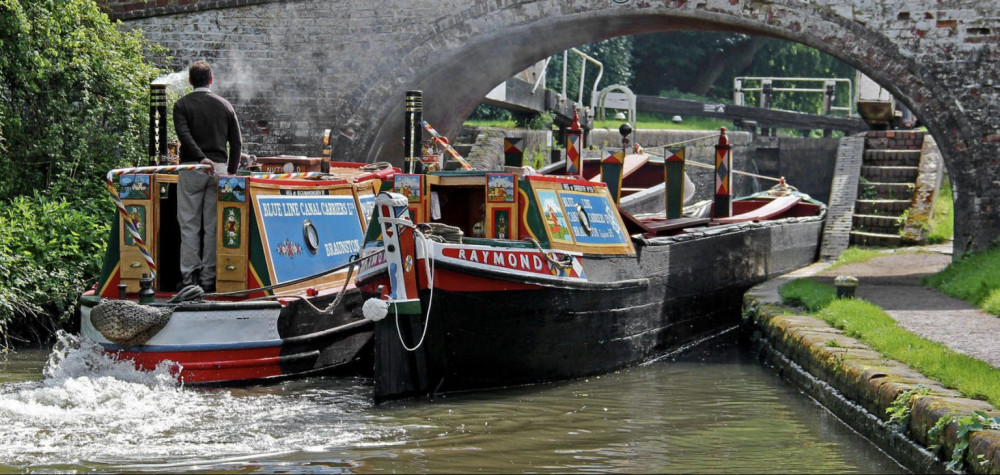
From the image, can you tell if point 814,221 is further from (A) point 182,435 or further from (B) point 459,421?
(A) point 182,435

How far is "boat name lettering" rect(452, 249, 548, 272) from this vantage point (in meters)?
8.89

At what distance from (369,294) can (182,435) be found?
215cm

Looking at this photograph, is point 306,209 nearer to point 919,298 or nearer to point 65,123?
point 65,123

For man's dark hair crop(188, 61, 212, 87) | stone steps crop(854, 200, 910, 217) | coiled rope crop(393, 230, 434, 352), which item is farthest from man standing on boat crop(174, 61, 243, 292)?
stone steps crop(854, 200, 910, 217)

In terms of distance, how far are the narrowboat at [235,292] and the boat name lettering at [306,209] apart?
1cm

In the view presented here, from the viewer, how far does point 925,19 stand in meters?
13.7

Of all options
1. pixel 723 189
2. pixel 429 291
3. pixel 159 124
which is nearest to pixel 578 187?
pixel 429 291

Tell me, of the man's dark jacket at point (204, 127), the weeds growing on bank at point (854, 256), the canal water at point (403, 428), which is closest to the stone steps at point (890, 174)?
the weeds growing on bank at point (854, 256)

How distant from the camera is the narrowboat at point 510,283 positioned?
349 inches

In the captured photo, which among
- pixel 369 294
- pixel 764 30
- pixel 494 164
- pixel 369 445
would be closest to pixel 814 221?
pixel 764 30

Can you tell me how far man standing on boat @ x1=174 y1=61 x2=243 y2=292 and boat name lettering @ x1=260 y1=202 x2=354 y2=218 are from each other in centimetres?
42

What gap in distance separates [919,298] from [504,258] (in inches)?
179

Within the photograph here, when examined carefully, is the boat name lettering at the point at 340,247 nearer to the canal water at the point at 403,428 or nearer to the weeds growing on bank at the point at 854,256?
the canal water at the point at 403,428

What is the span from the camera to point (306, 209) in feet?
34.2
